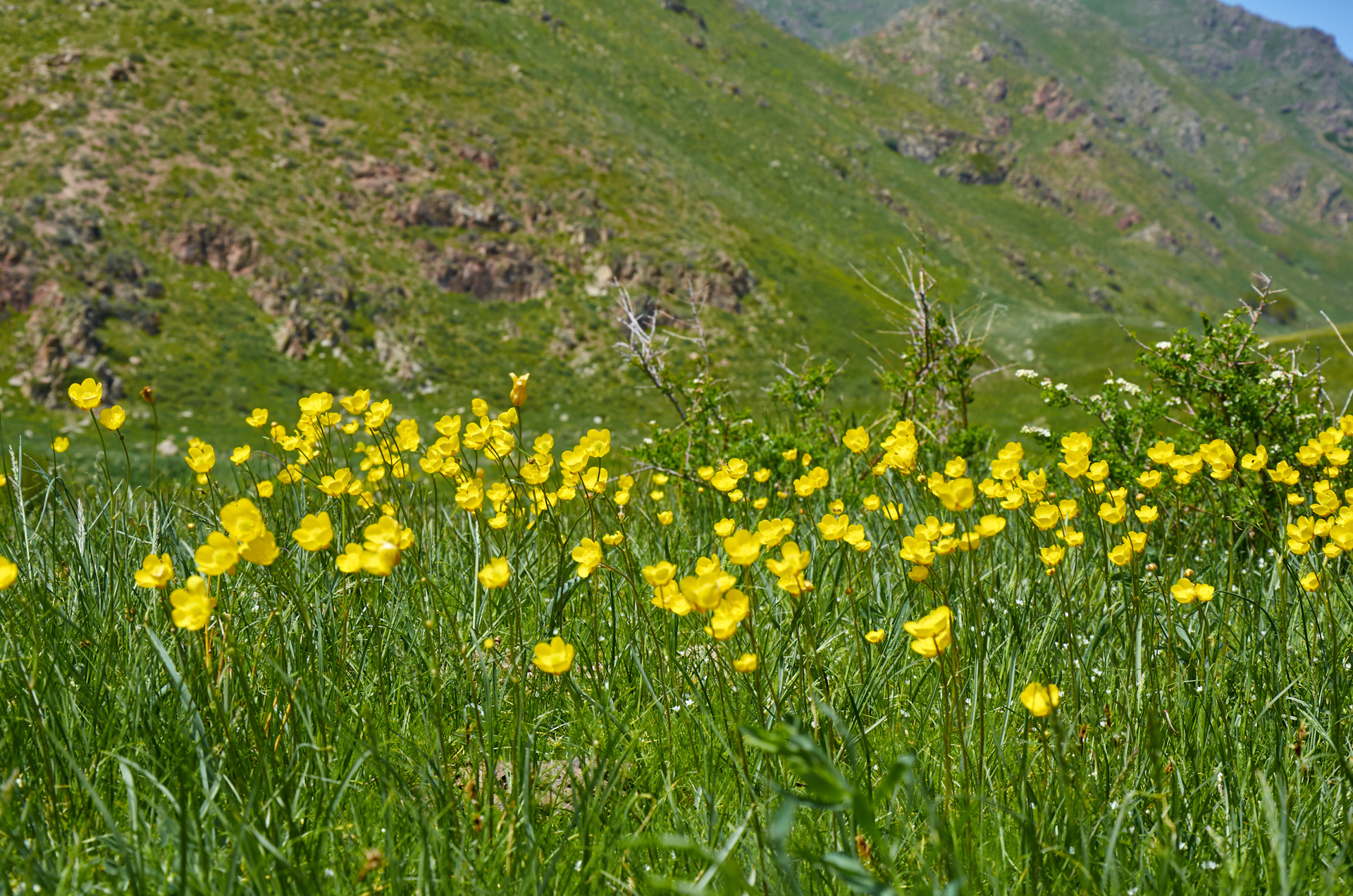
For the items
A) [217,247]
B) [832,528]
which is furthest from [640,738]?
[217,247]

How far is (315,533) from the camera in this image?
4.74ft

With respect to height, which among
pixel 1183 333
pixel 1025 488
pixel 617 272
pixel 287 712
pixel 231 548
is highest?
pixel 1183 333

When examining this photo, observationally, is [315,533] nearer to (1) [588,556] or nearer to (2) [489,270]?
(1) [588,556]

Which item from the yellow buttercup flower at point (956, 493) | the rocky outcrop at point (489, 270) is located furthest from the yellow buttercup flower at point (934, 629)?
the rocky outcrop at point (489, 270)

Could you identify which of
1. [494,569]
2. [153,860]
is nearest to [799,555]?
[494,569]

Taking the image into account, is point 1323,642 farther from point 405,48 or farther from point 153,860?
point 405,48

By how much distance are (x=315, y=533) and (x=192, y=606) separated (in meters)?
0.24

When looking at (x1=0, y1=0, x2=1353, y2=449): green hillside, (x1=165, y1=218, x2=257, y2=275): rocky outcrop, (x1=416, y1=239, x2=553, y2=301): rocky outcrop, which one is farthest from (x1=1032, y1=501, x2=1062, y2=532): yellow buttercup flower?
(x1=416, y1=239, x2=553, y2=301): rocky outcrop

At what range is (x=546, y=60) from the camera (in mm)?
51219

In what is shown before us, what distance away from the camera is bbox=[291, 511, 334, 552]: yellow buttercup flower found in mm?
1420

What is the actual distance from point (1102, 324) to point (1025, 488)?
1669 inches

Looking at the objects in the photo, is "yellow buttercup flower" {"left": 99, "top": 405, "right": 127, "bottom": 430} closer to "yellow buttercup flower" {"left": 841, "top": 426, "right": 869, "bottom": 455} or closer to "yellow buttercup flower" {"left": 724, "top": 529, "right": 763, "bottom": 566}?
"yellow buttercup flower" {"left": 724, "top": 529, "right": 763, "bottom": 566}

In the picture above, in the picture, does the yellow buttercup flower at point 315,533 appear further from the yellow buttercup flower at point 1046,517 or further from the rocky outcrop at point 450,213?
the rocky outcrop at point 450,213

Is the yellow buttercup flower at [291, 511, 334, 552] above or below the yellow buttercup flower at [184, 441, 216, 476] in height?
above
